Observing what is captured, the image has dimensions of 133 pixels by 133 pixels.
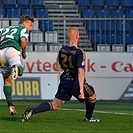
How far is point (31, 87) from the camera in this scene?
22.5 m

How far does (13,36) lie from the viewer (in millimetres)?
12602

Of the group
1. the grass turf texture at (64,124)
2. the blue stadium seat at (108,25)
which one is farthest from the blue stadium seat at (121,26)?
the grass turf texture at (64,124)

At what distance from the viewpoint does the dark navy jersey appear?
36.9 ft

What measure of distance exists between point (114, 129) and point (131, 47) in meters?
13.0

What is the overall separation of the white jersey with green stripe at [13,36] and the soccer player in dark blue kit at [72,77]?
1.41 m

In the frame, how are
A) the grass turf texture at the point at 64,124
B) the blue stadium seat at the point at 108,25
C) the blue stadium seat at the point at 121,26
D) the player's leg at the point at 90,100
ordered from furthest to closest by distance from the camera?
the blue stadium seat at the point at 108,25 < the blue stadium seat at the point at 121,26 < the player's leg at the point at 90,100 < the grass turf texture at the point at 64,124

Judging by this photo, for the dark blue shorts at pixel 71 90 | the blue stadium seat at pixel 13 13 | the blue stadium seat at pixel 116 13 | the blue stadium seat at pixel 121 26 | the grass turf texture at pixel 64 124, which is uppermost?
the blue stadium seat at pixel 13 13

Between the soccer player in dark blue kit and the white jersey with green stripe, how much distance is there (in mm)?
1414

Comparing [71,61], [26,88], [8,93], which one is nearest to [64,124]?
[71,61]

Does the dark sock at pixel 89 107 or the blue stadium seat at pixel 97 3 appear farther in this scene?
the blue stadium seat at pixel 97 3

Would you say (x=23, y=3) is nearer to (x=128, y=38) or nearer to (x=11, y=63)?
Result: (x=128, y=38)

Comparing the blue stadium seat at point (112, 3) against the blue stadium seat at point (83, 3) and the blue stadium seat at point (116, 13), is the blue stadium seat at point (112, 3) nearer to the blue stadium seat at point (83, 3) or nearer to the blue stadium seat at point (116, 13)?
the blue stadium seat at point (83, 3)

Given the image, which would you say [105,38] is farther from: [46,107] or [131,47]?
[46,107]

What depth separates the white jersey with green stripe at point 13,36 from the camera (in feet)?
A: 41.3
